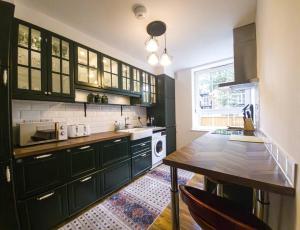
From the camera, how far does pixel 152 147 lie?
10.4 ft

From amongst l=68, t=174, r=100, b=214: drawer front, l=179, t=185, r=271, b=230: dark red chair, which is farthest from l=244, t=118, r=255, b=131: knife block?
l=68, t=174, r=100, b=214: drawer front

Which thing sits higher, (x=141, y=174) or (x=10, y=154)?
(x=10, y=154)

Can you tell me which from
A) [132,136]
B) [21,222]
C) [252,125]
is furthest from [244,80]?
[21,222]

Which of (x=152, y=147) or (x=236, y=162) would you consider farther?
(x=152, y=147)

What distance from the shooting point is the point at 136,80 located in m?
3.27

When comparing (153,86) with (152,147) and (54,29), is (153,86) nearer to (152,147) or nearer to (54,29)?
(152,147)

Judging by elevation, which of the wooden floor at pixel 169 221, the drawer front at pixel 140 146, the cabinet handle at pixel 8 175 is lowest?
the wooden floor at pixel 169 221

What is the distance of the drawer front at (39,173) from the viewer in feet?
4.45

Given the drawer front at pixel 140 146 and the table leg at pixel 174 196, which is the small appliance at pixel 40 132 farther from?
the table leg at pixel 174 196

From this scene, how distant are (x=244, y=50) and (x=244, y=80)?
48 centimetres

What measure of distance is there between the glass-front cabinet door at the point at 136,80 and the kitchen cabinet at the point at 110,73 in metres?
0.45

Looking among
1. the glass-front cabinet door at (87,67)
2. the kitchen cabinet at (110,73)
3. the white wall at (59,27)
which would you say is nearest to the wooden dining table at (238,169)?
the glass-front cabinet door at (87,67)

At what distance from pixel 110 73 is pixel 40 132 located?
1.45m

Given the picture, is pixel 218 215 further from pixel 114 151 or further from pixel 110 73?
pixel 110 73
